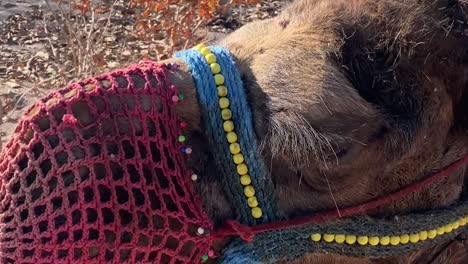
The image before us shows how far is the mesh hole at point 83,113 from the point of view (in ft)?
6.95

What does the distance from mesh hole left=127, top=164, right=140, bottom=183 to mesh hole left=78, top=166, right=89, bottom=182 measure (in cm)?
11

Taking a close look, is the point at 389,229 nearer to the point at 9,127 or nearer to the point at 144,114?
the point at 144,114

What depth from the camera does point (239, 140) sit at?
7.43 feet

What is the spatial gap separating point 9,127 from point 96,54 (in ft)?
2.94

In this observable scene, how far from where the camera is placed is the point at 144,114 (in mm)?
2164

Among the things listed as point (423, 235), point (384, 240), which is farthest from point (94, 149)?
point (423, 235)

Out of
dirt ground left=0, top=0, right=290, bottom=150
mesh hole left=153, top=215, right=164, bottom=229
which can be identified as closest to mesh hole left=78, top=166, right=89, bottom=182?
mesh hole left=153, top=215, right=164, bottom=229

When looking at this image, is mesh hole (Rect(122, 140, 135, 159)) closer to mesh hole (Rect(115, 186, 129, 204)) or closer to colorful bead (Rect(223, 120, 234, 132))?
mesh hole (Rect(115, 186, 129, 204))

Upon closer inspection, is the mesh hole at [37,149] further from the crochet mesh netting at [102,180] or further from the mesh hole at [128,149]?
the mesh hole at [128,149]

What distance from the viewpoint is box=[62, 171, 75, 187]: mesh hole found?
6.73 feet

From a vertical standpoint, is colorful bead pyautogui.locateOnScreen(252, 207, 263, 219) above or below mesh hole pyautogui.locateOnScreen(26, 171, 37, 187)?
below

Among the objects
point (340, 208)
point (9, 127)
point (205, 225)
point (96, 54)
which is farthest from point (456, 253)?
point (9, 127)

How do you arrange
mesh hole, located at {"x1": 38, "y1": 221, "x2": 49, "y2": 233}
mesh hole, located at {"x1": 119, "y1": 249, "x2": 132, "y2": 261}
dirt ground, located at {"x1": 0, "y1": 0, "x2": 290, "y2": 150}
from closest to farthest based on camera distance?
mesh hole, located at {"x1": 38, "y1": 221, "x2": 49, "y2": 233}, mesh hole, located at {"x1": 119, "y1": 249, "x2": 132, "y2": 261}, dirt ground, located at {"x1": 0, "y1": 0, "x2": 290, "y2": 150}

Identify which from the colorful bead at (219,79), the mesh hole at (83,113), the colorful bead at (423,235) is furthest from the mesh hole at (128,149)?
the colorful bead at (423,235)
